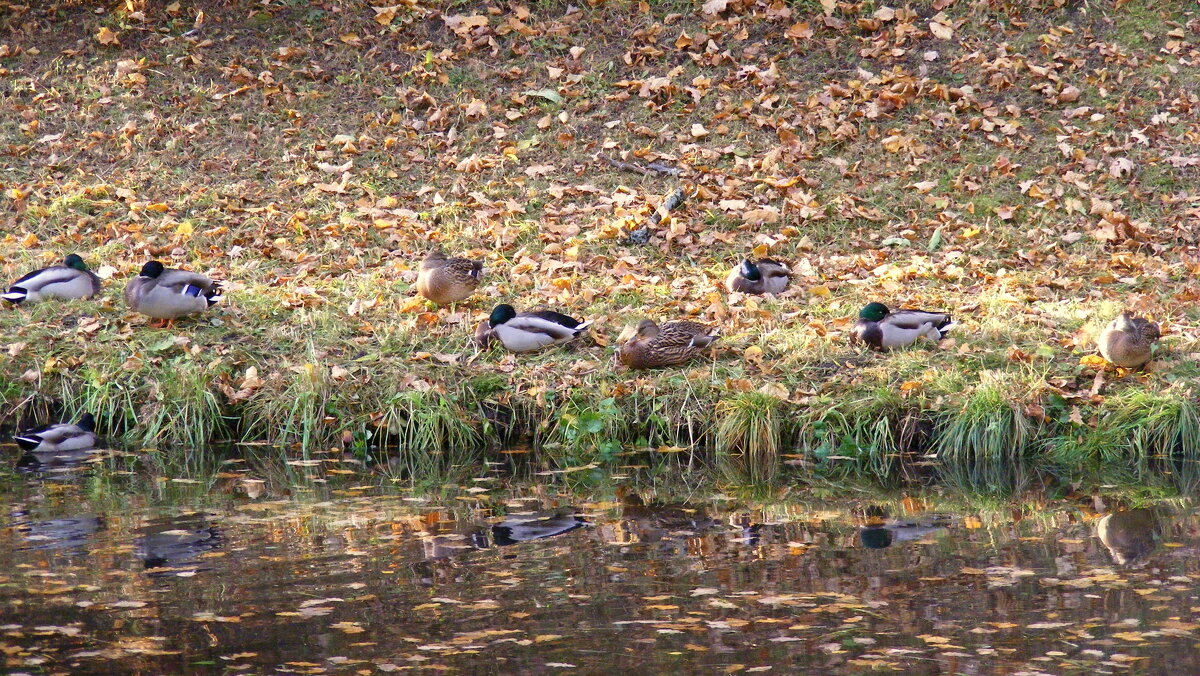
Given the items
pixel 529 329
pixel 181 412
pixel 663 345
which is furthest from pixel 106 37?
pixel 663 345

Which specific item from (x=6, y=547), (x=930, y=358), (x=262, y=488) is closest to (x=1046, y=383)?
(x=930, y=358)

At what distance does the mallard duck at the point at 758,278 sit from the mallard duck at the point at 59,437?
15.7 feet

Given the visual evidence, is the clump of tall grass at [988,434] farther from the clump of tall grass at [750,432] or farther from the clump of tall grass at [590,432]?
the clump of tall grass at [590,432]

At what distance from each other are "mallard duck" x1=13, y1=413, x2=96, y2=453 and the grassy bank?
219mm

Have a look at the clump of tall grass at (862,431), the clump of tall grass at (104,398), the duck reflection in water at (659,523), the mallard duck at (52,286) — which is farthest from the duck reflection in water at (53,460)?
the clump of tall grass at (862,431)

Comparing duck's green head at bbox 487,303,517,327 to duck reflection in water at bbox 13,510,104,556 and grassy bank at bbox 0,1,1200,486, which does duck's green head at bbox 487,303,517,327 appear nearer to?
grassy bank at bbox 0,1,1200,486

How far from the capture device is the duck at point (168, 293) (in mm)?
9203

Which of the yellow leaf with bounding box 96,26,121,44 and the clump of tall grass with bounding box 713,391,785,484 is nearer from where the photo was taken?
the clump of tall grass with bounding box 713,391,785,484

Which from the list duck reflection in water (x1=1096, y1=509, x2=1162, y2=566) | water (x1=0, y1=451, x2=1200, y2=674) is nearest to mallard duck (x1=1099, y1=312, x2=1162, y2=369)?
water (x1=0, y1=451, x2=1200, y2=674)

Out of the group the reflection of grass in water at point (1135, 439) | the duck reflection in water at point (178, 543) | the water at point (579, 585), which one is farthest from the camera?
the reflection of grass in water at point (1135, 439)

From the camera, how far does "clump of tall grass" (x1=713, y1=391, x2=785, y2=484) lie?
815cm

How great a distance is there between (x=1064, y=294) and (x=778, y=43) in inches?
223

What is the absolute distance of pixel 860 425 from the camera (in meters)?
8.16

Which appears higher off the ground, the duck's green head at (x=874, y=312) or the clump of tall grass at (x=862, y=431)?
the duck's green head at (x=874, y=312)
